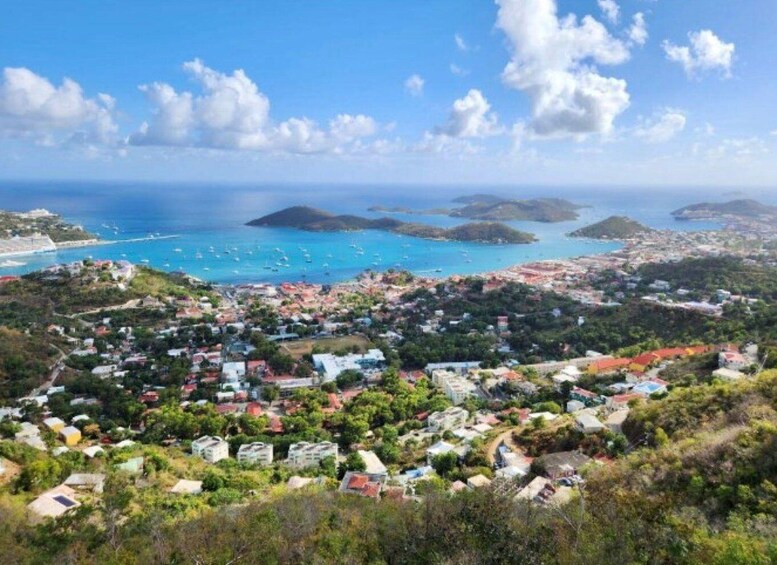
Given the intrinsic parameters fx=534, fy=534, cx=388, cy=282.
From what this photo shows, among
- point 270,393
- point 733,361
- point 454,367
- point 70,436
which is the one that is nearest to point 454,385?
point 454,367

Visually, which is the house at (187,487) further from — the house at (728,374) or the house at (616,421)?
the house at (728,374)

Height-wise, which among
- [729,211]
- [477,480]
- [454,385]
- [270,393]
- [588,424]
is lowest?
[270,393]

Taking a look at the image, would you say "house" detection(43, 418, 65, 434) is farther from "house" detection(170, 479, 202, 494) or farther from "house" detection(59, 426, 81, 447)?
"house" detection(170, 479, 202, 494)

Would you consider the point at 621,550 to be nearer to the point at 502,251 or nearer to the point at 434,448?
the point at 434,448

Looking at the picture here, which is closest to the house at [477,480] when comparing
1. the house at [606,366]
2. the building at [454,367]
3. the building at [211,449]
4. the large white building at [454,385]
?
the building at [211,449]

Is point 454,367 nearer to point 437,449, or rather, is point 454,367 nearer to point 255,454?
point 437,449

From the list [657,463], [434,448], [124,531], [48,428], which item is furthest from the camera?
[48,428]

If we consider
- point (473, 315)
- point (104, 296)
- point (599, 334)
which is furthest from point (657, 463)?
point (104, 296)
